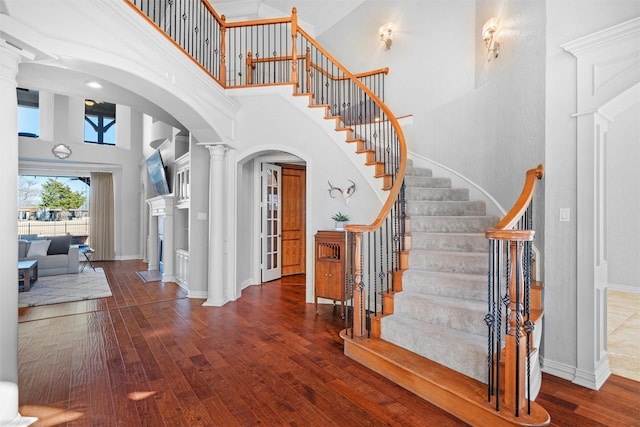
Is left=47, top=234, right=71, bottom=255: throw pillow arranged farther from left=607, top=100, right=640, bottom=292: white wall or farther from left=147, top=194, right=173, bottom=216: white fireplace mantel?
left=607, top=100, right=640, bottom=292: white wall

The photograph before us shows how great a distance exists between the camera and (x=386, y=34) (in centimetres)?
582

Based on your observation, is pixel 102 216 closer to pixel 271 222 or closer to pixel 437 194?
pixel 271 222

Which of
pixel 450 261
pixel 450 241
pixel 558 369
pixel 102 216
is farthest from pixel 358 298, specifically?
pixel 102 216

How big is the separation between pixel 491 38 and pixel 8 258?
17.4ft

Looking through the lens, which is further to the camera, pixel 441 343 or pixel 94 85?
pixel 94 85

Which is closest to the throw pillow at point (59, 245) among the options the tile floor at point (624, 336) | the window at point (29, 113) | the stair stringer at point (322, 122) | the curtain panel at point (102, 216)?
the curtain panel at point (102, 216)

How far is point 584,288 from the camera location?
8.48 feet

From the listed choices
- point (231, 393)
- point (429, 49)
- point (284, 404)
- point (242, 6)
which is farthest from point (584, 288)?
point (242, 6)

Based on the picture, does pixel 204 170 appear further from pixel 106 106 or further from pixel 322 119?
pixel 106 106

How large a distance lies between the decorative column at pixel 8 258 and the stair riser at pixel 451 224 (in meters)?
3.62

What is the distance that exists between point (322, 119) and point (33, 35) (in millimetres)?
3244

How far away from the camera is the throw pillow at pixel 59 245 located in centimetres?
718

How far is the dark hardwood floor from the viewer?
211cm

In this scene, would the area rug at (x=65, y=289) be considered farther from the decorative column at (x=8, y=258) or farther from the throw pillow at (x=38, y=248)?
the decorative column at (x=8, y=258)
